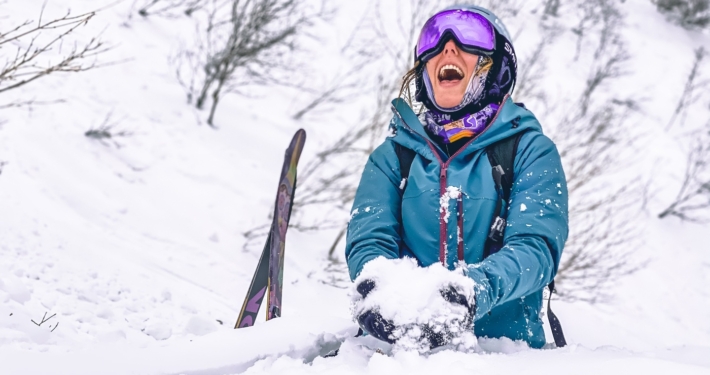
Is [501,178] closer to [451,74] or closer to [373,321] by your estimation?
[451,74]

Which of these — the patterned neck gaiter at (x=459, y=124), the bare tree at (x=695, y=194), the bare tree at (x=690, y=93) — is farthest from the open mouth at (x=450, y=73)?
the bare tree at (x=690, y=93)

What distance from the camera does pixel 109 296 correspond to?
3.85 meters

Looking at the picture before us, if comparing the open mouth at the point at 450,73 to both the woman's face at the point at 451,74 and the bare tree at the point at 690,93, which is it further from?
the bare tree at the point at 690,93

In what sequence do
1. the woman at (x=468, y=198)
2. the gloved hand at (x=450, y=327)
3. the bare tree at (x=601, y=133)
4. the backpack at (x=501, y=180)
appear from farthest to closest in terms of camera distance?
the bare tree at (x=601, y=133), the backpack at (x=501, y=180), the woman at (x=468, y=198), the gloved hand at (x=450, y=327)

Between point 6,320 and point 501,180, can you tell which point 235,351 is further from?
point 6,320

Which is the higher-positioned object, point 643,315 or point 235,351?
point 235,351

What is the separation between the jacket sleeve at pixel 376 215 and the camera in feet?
5.08

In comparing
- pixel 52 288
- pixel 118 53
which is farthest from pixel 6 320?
pixel 118 53

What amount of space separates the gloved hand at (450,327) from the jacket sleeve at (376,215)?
361 millimetres

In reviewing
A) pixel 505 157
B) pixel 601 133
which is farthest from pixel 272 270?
pixel 601 133

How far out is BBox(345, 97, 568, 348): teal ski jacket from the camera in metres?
1.44

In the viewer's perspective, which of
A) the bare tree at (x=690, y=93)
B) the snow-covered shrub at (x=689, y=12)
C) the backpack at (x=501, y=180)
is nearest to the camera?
the backpack at (x=501, y=180)

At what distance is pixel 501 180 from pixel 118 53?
32.1ft

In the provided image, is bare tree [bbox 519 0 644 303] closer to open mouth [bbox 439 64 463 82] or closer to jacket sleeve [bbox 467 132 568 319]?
open mouth [bbox 439 64 463 82]
